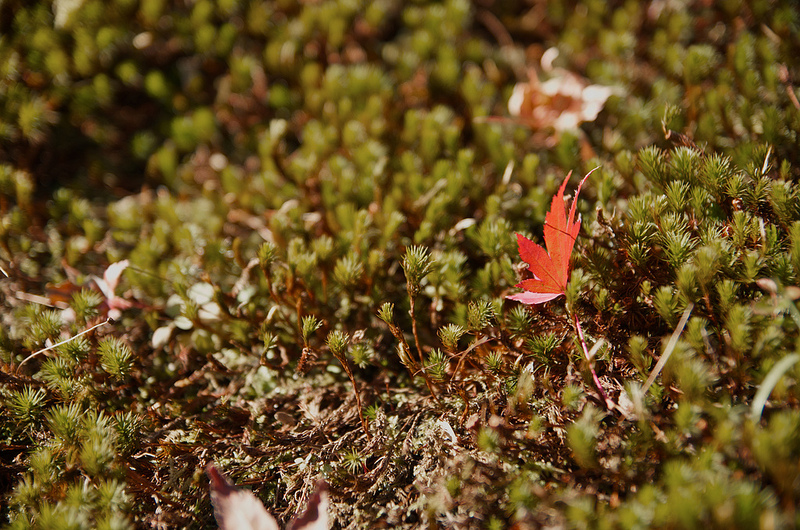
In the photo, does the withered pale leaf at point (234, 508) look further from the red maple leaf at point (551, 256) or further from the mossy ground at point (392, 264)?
the red maple leaf at point (551, 256)

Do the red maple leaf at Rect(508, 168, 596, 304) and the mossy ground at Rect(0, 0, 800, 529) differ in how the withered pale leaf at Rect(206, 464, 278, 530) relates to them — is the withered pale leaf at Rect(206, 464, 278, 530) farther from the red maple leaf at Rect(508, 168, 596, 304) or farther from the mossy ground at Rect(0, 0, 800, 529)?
the red maple leaf at Rect(508, 168, 596, 304)

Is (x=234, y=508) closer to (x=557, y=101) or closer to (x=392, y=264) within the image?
(x=392, y=264)

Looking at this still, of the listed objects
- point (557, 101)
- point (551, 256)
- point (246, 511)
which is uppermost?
point (557, 101)

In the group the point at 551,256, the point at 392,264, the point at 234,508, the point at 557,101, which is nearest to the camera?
the point at 234,508

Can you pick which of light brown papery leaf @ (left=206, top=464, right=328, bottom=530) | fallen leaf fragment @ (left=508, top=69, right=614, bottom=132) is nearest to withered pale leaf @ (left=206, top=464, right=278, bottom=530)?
light brown papery leaf @ (left=206, top=464, right=328, bottom=530)

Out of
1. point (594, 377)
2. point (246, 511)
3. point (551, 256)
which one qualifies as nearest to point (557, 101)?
point (551, 256)

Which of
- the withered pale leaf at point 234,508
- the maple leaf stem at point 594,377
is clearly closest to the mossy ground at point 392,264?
the maple leaf stem at point 594,377
